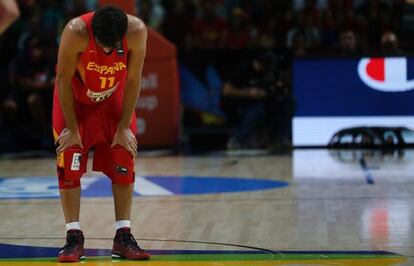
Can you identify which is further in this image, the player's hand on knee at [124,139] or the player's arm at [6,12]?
the player's hand on knee at [124,139]

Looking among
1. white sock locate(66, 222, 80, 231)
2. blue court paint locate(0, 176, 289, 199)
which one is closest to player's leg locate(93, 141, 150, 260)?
white sock locate(66, 222, 80, 231)

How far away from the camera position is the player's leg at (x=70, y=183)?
5473 mm

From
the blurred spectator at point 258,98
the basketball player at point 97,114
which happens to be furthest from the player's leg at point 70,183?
the blurred spectator at point 258,98

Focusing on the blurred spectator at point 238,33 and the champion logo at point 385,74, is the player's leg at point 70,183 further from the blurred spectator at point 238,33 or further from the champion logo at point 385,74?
the blurred spectator at point 238,33

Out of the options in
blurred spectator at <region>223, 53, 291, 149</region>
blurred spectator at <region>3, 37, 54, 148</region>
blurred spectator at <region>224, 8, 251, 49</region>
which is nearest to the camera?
blurred spectator at <region>223, 53, 291, 149</region>

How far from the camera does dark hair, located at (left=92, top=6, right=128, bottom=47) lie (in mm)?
5086

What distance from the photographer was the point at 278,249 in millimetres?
5711

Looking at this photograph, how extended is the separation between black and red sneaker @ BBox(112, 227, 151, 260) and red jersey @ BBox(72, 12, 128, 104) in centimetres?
79

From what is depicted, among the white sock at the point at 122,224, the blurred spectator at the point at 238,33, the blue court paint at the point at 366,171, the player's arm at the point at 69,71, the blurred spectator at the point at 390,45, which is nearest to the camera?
the player's arm at the point at 69,71

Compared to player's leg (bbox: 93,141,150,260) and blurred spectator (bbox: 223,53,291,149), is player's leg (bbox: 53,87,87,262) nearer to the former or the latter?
player's leg (bbox: 93,141,150,260)

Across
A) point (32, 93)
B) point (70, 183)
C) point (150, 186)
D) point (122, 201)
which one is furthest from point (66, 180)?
point (32, 93)

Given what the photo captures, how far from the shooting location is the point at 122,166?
559 cm

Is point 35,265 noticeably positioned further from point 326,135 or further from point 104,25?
point 326,135

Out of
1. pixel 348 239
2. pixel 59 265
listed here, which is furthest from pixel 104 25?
pixel 348 239
